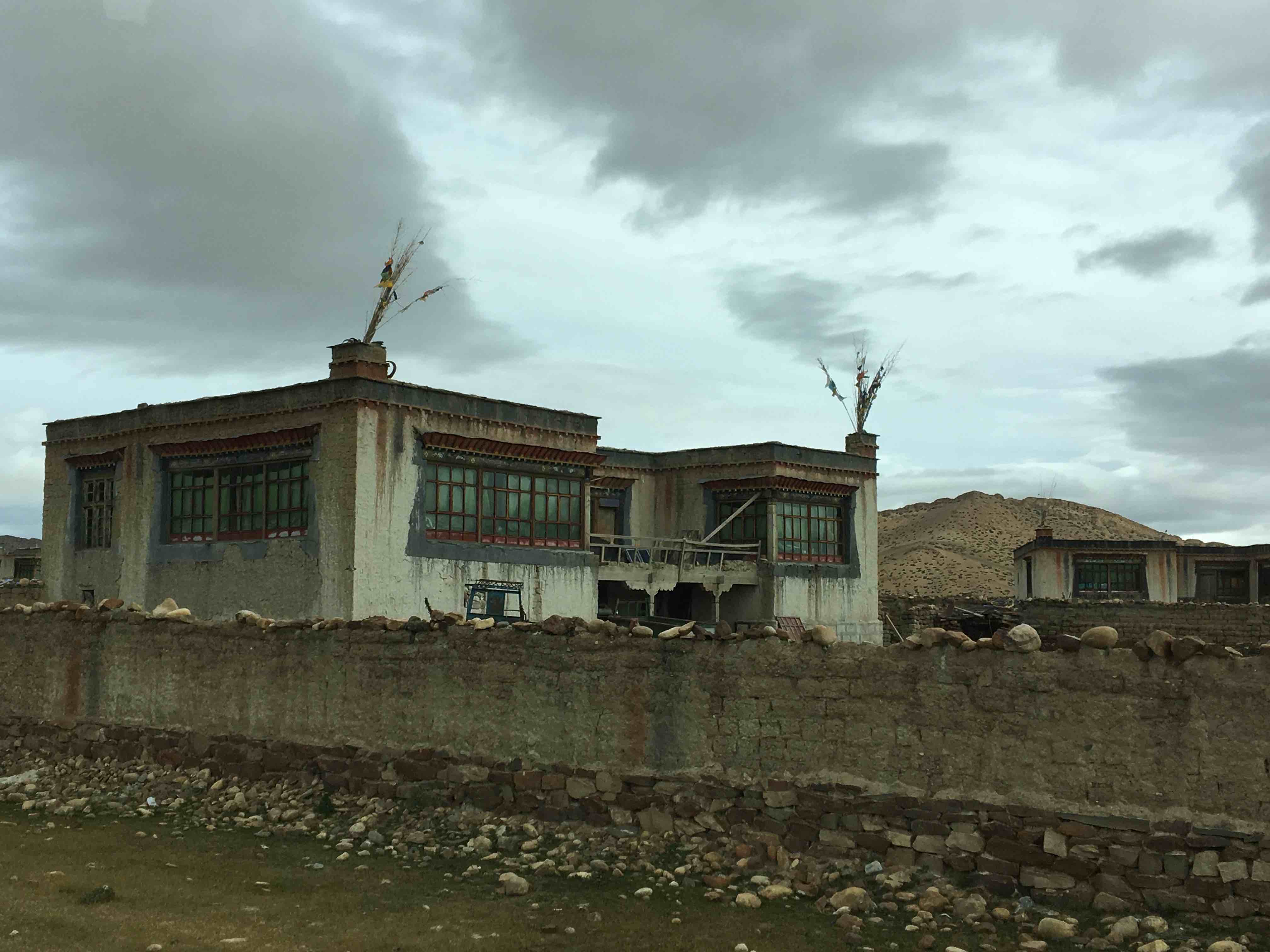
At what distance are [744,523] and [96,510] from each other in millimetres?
15392

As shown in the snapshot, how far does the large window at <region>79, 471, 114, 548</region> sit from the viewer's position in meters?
23.8

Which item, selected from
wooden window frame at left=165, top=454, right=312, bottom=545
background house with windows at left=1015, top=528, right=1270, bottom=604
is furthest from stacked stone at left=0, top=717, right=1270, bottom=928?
background house with windows at left=1015, top=528, right=1270, bottom=604

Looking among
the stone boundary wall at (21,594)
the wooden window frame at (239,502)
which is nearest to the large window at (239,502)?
the wooden window frame at (239,502)

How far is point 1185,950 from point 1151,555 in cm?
3721

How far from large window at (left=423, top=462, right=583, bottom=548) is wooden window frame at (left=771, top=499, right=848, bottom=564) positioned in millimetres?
7787

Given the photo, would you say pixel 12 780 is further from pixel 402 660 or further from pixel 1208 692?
pixel 1208 692

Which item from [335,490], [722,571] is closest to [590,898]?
[335,490]

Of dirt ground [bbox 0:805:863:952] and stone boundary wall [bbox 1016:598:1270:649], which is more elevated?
stone boundary wall [bbox 1016:598:1270:649]

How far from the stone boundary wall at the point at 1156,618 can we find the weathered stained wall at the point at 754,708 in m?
19.4

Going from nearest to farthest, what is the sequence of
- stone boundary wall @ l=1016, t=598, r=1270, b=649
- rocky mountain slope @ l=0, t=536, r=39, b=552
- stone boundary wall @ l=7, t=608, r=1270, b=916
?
stone boundary wall @ l=7, t=608, r=1270, b=916
stone boundary wall @ l=1016, t=598, r=1270, b=649
rocky mountain slope @ l=0, t=536, r=39, b=552

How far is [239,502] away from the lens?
21.7m

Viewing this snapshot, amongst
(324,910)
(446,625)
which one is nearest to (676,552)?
(446,625)

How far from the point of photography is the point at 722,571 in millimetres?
28656

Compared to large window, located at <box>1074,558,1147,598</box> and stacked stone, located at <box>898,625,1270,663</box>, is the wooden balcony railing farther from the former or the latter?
large window, located at <box>1074,558,1147,598</box>
